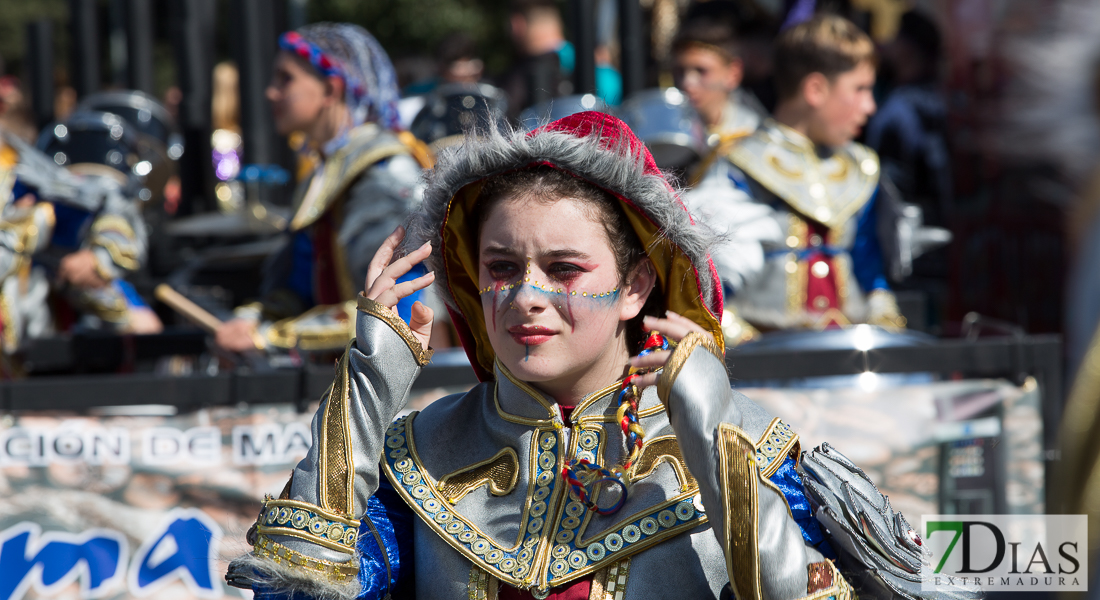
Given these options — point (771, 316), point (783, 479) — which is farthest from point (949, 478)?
point (783, 479)

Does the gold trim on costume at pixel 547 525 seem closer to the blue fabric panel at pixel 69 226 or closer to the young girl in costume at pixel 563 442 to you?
the young girl in costume at pixel 563 442

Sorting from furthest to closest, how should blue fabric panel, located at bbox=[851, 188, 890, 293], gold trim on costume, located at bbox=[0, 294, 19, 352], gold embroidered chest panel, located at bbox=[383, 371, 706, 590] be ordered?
gold trim on costume, located at bbox=[0, 294, 19, 352]
blue fabric panel, located at bbox=[851, 188, 890, 293]
gold embroidered chest panel, located at bbox=[383, 371, 706, 590]

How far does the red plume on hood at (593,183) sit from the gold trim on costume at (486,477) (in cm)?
26

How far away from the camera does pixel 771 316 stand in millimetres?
4387

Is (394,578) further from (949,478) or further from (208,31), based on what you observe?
(208,31)

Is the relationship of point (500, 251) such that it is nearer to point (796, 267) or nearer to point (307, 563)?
point (307, 563)

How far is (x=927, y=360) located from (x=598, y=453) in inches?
86.3

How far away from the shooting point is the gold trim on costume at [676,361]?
1.77m

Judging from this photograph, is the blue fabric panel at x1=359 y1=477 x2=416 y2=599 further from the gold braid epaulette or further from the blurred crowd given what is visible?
the blurred crowd

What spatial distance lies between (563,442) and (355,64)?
301cm

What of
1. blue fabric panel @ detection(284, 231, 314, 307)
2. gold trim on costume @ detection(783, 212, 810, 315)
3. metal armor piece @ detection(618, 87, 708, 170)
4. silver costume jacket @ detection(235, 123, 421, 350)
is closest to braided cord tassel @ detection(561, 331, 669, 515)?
silver costume jacket @ detection(235, 123, 421, 350)

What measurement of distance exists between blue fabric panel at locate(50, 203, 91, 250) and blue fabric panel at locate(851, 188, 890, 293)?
3449mm

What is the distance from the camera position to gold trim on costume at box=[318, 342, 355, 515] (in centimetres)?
191

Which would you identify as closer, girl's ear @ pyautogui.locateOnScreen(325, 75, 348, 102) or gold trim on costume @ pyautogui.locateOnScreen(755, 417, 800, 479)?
gold trim on costume @ pyautogui.locateOnScreen(755, 417, 800, 479)
